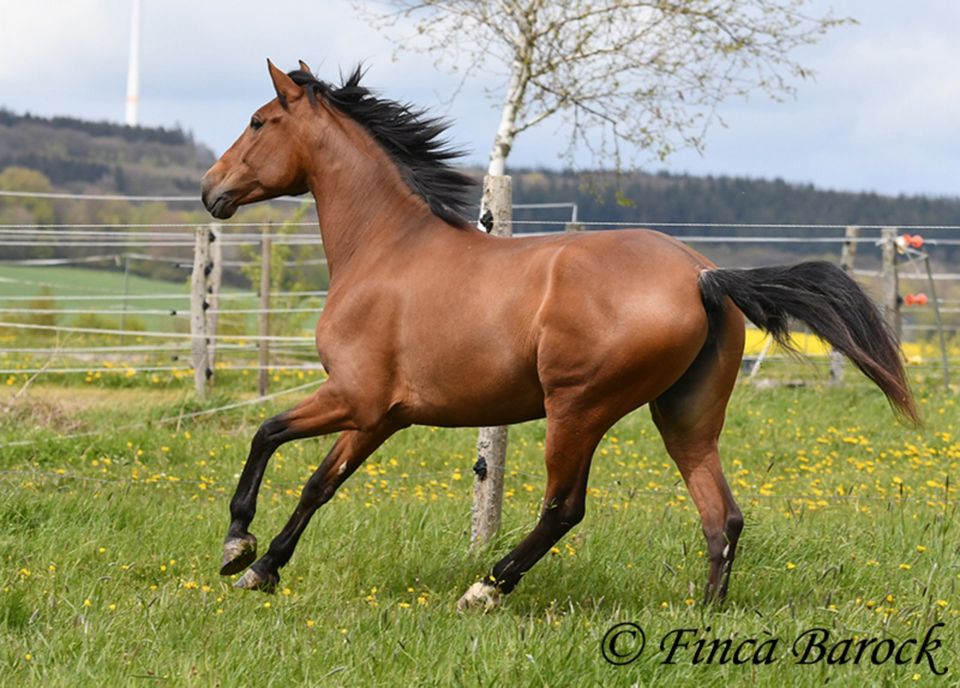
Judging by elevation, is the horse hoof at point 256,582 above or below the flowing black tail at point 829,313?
below

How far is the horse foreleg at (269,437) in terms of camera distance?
5.38 m

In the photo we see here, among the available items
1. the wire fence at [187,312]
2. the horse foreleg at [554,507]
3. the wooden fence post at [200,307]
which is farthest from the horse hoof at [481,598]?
the wooden fence post at [200,307]

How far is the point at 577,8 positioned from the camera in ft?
38.5

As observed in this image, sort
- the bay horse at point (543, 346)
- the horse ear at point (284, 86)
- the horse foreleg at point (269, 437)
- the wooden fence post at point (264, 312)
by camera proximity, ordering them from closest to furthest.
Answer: the bay horse at point (543, 346), the horse foreleg at point (269, 437), the horse ear at point (284, 86), the wooden fence post at point (264, 312)

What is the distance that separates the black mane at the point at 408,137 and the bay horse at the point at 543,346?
4 centimetres

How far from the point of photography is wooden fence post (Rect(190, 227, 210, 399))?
13766 millimetres

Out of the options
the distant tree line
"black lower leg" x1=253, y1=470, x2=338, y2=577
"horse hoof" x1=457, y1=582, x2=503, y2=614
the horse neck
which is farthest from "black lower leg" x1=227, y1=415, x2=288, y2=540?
the distant tree line

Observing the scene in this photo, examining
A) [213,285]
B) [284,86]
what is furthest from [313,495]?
[213,285]

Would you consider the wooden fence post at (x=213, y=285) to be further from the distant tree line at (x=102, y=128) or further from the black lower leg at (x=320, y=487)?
the distant tree line at (x=102, y=128)

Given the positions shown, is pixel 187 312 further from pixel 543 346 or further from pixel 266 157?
pixel 543 346

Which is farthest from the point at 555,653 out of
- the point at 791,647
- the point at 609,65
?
the point at 609,65

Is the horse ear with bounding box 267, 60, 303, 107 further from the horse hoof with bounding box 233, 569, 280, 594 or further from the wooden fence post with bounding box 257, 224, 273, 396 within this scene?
the wooden fence post with bounding box 257, 224, 273, 396

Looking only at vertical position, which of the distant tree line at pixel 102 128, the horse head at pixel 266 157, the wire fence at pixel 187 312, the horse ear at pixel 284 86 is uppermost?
the distant tree line at pixel 102 128

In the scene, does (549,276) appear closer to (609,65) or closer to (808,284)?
(808,284)
